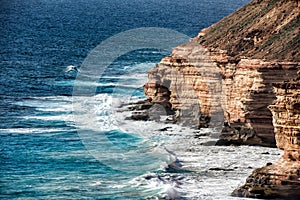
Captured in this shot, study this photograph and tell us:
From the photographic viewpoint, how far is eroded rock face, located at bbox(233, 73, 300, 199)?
4716cm

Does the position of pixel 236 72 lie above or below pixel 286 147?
above

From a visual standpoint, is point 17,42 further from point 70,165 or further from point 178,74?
point 70,165

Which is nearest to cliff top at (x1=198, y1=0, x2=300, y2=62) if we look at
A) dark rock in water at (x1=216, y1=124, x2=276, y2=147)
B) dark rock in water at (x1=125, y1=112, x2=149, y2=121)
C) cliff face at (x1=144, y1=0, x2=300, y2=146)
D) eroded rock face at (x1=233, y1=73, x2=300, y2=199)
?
cliff face at (x1=144, y1=0, x2=300, y2=146)

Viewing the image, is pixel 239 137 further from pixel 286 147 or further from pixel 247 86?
pixel 286 147

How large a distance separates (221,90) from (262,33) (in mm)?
5467

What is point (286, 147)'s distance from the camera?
4772cm

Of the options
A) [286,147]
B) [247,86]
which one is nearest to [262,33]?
[247,86]

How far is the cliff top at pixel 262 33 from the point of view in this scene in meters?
64.2

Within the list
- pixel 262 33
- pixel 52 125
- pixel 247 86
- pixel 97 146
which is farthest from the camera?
pixel 52 125

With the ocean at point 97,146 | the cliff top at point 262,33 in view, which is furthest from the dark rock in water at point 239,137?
the cliff top at point 262,33

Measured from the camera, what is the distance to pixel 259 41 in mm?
70625

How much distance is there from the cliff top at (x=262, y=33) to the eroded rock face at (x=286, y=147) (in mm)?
14235

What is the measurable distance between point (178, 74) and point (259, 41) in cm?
814

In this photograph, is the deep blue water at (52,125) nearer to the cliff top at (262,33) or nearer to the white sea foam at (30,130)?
the white sea foam at (30,130)
